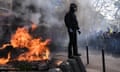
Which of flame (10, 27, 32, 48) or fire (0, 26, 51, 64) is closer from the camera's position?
fire (0, 26, 51, 64)

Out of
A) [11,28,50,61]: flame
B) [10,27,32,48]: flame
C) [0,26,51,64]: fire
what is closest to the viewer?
[0,26,51,64]: fire

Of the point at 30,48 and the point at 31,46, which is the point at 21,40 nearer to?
the point at 31,46

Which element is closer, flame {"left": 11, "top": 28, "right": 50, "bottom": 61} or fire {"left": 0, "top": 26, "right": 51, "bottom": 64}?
fire {"left": 0, "top": 26, "right": 51, "bottom": 64}

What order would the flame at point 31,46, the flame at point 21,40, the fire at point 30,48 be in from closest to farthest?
the fire at point 30,48
the flame at point 31,46
the flame at point 21,40

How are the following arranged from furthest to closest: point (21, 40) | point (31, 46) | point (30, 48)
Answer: point (21, 40)
point (31, 46)
point (30, 48)

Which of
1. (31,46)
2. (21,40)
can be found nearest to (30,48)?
(31,46)

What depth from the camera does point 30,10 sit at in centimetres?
1560

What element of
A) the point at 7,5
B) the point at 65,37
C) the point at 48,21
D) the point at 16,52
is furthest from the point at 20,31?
the point at 65,37

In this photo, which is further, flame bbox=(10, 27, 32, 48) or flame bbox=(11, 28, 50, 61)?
flame bbox=(10, 27, 32, 48)

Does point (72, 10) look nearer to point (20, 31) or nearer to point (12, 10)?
point (20, 31)

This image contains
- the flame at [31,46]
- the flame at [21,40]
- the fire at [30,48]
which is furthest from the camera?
the flame at [21,40]

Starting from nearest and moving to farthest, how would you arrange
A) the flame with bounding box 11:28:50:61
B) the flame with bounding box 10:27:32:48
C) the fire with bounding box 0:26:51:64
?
1. the fire with bounding box 0:26:51:64
2. the flame with bounding box 11:28:50:61
3. the flame with bounding box 10:27:32:48

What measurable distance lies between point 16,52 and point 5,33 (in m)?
4.70

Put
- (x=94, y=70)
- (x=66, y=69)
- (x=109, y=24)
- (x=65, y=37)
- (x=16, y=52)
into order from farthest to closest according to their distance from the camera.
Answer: (x=109, y=24), (x=65, y=37), (x=94, y=70), (x=16, y=52), (x=66, y=69)
